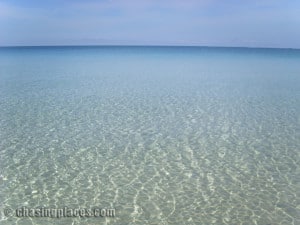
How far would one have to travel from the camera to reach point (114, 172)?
10602 mm

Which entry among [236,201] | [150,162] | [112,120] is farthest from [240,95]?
[236,201]

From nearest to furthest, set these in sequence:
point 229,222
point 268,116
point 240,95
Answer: point 229,222, point 268,116, point 240,95

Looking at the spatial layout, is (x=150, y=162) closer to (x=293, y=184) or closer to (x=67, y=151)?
(x=67, y=151)

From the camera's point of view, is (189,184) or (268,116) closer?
(189,184)

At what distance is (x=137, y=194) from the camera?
30.3 ft

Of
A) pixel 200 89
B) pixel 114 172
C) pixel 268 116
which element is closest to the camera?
pixel 114 172

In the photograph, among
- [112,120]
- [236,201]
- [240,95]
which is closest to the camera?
[236,201]

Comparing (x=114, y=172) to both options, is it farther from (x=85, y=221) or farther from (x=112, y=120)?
(x=112, y=120)

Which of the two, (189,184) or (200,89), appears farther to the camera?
(200,89)

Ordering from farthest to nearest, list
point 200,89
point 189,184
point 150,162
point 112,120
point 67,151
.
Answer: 1. point 200,89
2. point 112,120
3. point 67,151
4. point 150,162
5. point 189,184

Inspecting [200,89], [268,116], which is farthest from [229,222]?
[200,89]

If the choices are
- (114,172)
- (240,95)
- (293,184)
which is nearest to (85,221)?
(114,172)

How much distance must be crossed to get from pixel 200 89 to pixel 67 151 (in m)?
16.6

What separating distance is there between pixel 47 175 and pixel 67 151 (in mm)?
2066
